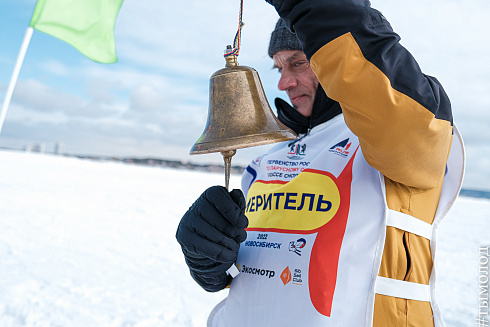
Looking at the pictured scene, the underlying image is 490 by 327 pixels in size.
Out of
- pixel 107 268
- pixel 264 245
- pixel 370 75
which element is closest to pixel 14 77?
pixel 264 245

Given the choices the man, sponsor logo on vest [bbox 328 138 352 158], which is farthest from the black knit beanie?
sponsor logo on vest [bbox 328 138 352 158]

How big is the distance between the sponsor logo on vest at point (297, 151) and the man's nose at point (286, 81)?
0.29 metres

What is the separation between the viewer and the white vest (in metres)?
1.50

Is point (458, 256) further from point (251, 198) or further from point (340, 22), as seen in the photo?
point (340, 22)

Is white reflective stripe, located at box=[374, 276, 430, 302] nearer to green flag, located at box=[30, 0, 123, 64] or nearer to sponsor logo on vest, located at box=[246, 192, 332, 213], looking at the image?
sponsor logo on vest, located at box=[246, 192, 332, 213]

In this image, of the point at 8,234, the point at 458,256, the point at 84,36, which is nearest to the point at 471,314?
the point at 458,256

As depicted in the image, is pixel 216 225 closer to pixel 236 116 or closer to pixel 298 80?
pixel 236 116

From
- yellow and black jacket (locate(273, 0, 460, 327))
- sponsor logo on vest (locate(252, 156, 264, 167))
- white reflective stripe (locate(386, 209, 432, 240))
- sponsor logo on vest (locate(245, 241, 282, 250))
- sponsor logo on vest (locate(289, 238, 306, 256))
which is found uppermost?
yellow and black jacket (locate(273, 0, 460, 327))

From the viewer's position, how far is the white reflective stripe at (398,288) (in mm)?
1488

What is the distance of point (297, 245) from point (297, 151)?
20.2 inches

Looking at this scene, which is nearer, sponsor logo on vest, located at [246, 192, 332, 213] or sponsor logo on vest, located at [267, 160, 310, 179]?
sponsor logo on vest, located at [246, 192, 332, 213]

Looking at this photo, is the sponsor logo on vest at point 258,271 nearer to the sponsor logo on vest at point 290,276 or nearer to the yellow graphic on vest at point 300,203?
the sponsor logo on vest at point 290,276

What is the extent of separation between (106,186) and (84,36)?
38.2ft

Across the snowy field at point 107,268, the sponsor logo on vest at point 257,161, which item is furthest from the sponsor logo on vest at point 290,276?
the snowy field at point 107,268
